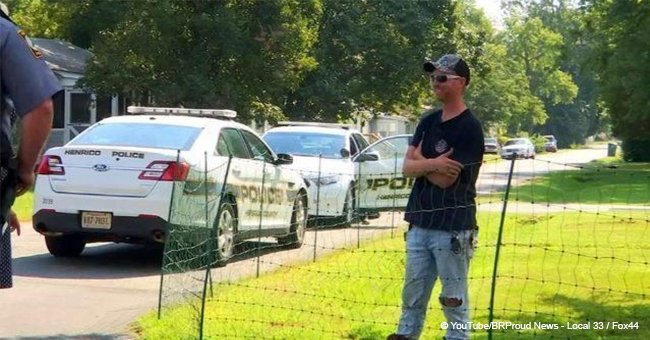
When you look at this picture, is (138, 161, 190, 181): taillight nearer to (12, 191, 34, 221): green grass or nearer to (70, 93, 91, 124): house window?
(12, 191, 34, 221): green grass

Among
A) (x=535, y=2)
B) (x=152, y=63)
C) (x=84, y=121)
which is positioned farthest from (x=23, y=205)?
(x=535, y=2)

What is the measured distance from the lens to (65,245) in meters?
11.8

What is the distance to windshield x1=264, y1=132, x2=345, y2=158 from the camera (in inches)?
699

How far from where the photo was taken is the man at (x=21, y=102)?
4305mm

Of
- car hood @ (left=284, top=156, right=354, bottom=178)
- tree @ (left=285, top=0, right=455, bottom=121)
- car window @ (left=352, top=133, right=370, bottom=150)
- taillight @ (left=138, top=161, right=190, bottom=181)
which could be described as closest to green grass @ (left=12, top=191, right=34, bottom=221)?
car hood @ (left=284, top=156, right=354, bottom=178)

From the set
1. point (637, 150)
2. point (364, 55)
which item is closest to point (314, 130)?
point (364, 55)

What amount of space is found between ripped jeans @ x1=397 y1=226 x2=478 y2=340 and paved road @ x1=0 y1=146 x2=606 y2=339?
1970 mm

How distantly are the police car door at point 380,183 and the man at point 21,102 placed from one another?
40.9ft

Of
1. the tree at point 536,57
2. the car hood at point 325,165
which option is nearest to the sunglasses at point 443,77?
the car hood at point 325,165

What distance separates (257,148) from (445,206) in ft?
23.0

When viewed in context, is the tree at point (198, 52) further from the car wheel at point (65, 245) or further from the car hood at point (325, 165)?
the car wheel at point (65, 245)

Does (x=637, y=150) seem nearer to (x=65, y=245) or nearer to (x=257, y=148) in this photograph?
(x=257, y=148)

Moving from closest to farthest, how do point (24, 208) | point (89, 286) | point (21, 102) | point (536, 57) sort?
point (21, 102) → point (89, 286) → point (24, 208) → point (536, 57)

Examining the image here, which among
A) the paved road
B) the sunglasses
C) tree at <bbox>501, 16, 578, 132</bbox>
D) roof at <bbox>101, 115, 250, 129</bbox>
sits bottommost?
the paved road
